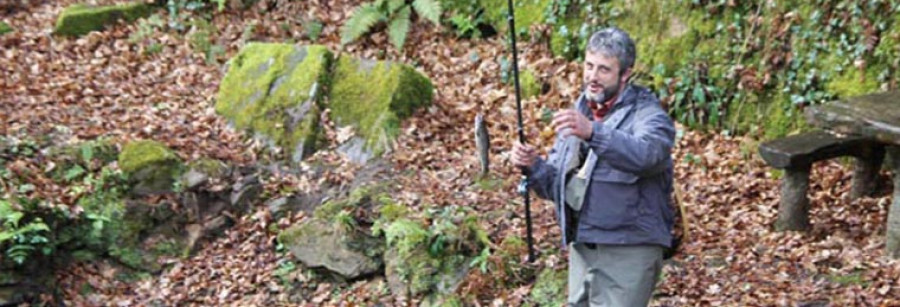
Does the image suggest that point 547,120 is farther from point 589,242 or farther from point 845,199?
point 589,242

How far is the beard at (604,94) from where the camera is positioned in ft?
12.9

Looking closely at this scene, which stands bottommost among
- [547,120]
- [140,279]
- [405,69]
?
[140,279]

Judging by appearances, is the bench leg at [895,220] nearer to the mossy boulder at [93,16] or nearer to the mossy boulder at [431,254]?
the mossy boulder at [431,254]

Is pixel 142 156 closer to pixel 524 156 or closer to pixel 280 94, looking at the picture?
pixel 280 94

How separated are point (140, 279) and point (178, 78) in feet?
10.3

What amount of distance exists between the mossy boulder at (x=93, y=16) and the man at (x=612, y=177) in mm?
8584

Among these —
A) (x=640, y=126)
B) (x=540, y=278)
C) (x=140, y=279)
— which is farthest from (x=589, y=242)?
(x=140, y=279)

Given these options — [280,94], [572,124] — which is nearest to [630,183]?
[572,124]

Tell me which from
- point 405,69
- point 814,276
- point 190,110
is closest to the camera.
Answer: point 814,276

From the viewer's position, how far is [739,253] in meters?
6.59

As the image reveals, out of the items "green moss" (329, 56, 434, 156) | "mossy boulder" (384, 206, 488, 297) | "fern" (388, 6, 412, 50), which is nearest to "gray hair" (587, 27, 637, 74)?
"mossy boulder" (384, 206, 488, 297)

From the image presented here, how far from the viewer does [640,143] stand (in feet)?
12.1

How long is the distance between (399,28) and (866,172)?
5368mm

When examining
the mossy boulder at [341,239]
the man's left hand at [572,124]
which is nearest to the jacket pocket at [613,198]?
the man's left hand at [572,124]
